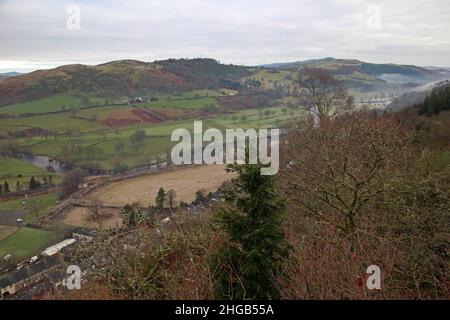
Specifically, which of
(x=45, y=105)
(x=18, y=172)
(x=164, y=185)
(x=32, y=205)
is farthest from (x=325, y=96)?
(x=45, y=105)

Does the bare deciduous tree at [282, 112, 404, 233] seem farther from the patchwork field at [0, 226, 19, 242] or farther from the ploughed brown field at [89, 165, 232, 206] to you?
the patchwork field at [0, 226, 19, 242]

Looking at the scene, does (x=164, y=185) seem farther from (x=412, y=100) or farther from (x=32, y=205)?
(x=412, y=100)

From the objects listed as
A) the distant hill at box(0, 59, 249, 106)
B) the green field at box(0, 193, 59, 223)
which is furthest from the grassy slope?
the distant hill at box(0, 59, 249, 106)

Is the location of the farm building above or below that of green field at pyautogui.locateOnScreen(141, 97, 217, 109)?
below

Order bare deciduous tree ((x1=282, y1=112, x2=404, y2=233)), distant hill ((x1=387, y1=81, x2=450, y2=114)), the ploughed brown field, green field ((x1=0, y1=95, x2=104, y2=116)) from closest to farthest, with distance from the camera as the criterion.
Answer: bare deciduous tree ((x1=282, y1=112, x2=404, y2=233)), the ploughed brown field, distant hill ((x1=387, y1=81, x2=450, y2=114)), green field ((x1=0, y1=95, x2=104, y2=116))
